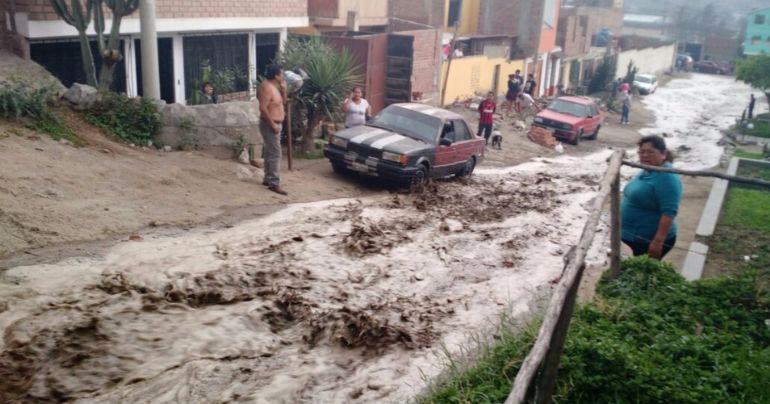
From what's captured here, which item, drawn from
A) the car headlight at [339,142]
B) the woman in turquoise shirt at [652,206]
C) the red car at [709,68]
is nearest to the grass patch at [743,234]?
the woman in turquoise shirt at [652,206]

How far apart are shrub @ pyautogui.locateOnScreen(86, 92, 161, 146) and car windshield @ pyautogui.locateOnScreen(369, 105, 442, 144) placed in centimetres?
429

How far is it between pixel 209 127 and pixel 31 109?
9.21 ft

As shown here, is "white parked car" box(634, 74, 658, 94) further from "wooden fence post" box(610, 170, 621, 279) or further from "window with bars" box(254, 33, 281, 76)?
"wooden fence post" box(610, 170, 621, 279)

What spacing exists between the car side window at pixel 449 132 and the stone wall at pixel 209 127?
3.68 meters

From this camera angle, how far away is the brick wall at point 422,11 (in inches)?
1229

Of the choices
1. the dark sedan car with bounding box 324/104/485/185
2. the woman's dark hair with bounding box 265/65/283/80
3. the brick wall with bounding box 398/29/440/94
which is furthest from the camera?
the brick wall with bounding box 398/29/440/94

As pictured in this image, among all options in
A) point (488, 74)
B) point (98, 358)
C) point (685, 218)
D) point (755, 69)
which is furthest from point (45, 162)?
point (755, 69)

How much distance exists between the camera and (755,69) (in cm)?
3209

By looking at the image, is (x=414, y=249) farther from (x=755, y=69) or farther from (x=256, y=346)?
(x=755, y=69)

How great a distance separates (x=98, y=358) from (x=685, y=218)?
10.8 metres

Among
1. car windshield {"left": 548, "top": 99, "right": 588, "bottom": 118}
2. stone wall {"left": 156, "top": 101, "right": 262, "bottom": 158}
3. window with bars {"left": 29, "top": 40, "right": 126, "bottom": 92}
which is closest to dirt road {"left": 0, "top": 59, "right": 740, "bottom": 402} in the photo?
stone wall {"left": 156, "top": 101, "right": 262, "bottom": 158}

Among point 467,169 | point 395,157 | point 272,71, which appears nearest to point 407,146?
point 395,157

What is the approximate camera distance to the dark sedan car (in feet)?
42.4

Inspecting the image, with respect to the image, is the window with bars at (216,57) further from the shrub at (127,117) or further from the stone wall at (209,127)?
the shrub at (127,117)
